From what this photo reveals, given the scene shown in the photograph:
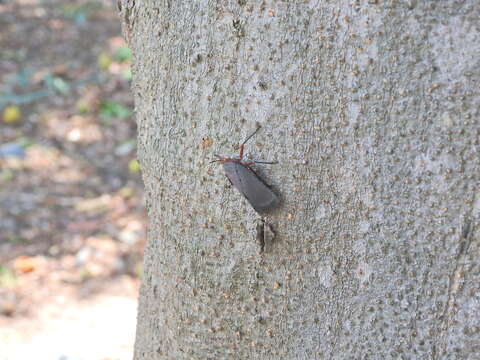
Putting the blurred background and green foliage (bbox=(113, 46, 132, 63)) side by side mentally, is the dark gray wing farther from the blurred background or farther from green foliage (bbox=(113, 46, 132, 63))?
green foliage (bbox=(113, 46, 132, 63))

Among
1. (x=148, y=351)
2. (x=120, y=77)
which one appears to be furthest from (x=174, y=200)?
(x=120, y=77)

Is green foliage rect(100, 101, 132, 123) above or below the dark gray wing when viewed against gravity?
above

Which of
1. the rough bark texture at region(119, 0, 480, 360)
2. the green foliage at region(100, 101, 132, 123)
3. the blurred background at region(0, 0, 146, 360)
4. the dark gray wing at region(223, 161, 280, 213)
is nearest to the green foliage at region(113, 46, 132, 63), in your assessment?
the blurred background at region(0, 0, 146, 360)

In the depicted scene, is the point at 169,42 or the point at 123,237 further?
the point at 123,237

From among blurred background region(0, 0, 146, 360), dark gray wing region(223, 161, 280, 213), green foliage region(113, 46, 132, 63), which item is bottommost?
dark gray wing region(223, 161, 280, 213)

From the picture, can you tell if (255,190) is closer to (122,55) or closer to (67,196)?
(67,196)

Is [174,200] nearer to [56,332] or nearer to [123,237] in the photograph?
[56,332]
